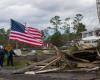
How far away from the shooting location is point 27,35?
33.7 metres

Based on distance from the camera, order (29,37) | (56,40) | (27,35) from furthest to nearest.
Result: (56,40), (27,35), (29,37)

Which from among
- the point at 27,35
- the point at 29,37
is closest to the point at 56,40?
the point at 27,35

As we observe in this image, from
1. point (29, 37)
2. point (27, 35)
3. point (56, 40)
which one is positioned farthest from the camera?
point (56, 40)

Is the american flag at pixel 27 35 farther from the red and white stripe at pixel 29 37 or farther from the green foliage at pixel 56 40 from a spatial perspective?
the green foliage at pixel 56 40

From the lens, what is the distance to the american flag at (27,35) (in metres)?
32.8

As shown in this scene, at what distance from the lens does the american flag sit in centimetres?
3275

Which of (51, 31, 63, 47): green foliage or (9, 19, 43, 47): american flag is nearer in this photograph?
(9, 19, 43, 47): american flag

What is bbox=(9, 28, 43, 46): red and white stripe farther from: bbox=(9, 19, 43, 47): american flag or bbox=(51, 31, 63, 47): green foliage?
bbox=(51, 31, 63, 47): green foliage

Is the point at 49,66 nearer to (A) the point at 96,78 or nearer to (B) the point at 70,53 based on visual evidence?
(B) the point at 70,53

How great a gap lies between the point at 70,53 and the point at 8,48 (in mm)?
8287

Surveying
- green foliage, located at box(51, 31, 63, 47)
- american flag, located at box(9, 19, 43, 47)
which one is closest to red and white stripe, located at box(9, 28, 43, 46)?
american flag, located at box(9, 19, 43, 47)

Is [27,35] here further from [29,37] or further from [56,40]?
[56,40]

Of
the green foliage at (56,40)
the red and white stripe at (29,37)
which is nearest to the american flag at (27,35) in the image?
the red and white stripe at (29,37)

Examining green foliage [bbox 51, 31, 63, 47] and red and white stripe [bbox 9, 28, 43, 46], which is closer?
red and white stripe [bbox 9, 28, 43, 46]
